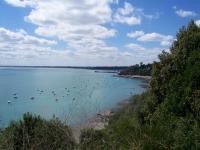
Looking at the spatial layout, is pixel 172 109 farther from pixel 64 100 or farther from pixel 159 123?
pixel 64 100

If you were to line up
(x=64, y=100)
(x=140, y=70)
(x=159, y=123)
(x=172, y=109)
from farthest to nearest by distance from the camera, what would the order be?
(x=140, y=70), (x=64, y=100), (x=172, y=109), (x=159, y=123)

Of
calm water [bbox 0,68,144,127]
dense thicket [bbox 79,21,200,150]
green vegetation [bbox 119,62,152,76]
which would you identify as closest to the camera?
dense thicket [bbox 79,21,200,150]

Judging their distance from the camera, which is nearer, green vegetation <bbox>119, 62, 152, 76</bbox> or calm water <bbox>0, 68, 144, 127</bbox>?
calm water <bbox>0, 68, 144, 127</bbox>

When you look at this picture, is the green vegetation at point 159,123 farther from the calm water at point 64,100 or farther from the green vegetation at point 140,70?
the green vegetation at point 140,70

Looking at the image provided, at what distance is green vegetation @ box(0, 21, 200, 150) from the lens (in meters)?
5.29

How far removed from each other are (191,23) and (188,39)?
5.93 ft

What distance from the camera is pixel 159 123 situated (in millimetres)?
6281

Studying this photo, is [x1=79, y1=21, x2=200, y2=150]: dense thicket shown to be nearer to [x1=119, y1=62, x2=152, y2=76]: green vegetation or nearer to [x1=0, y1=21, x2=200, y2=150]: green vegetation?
[x1=0, y1=21, x2=200, y2=150]: green vegetation

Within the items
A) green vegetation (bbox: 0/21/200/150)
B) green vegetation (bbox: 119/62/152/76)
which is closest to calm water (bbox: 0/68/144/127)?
green vegetation (bbox: 0/21/200/150)

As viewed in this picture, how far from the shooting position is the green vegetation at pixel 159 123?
17.4 ft

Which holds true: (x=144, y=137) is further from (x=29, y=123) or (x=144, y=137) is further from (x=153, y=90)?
(x=153, y=90)

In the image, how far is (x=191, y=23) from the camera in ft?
56.7

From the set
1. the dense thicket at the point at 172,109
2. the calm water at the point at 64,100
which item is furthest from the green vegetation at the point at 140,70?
the dense thicket at the point at 172,109

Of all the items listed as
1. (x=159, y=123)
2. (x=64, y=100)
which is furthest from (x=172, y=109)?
(x=64, y=100)
